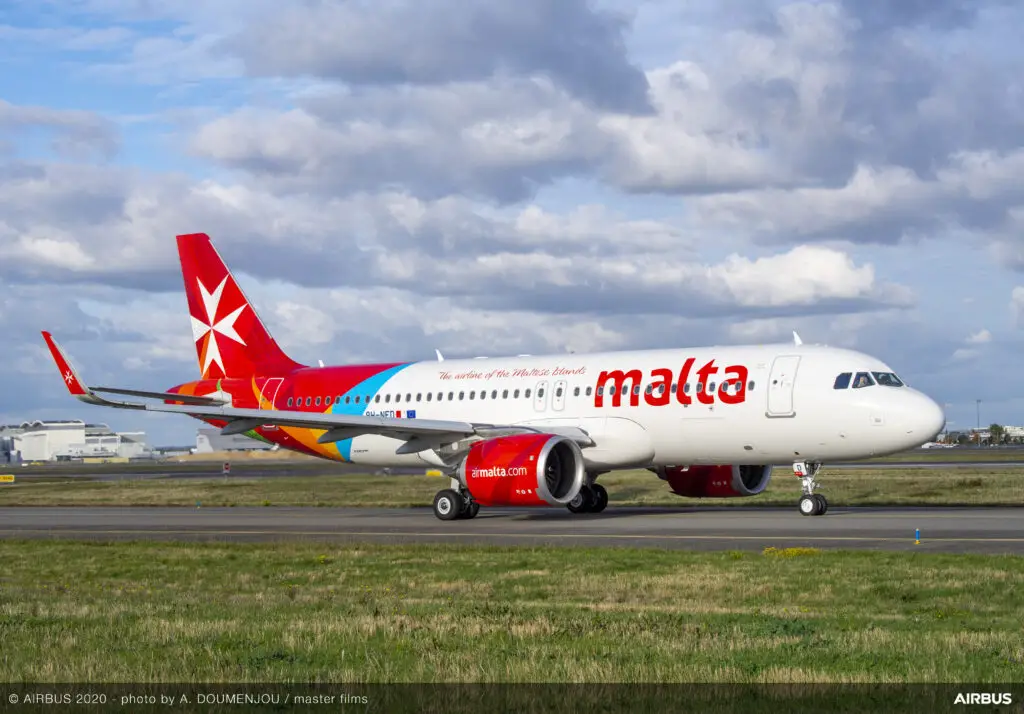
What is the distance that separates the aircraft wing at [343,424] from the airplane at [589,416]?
5 cm

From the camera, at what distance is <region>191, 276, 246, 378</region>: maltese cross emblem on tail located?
4203cm

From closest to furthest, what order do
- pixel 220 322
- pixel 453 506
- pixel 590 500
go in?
pixel 453 506 < pixel 590 500 < pixel 220 322

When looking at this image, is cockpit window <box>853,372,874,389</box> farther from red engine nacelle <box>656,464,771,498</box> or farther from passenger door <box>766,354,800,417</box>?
red engine nacelle <box>656,464,771,498</box>

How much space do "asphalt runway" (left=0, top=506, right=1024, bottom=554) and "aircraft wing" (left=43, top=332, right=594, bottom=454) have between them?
219 centimetres

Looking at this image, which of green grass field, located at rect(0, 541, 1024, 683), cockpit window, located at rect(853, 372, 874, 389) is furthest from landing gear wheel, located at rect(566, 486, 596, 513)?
green grass field, located at rect(0, 541, 1024, 683)

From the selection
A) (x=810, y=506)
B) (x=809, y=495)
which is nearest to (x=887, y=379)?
(x=809, y=495)

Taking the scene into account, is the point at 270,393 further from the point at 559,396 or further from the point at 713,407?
the point at 713,407

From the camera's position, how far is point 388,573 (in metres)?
18.7

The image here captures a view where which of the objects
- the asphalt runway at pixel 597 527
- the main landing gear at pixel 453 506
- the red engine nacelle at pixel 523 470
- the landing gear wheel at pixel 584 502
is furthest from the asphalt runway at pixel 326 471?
the red engine nacelle at pixel 523 470

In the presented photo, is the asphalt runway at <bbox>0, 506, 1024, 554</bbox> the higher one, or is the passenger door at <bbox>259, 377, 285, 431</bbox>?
the passenger door at <bbox>259, 377, 285, 431</bbox>

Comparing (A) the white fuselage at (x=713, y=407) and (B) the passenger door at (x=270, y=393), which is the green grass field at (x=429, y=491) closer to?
(B) the passenger door at (x=270, y=393)

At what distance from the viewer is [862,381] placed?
29.5 metres

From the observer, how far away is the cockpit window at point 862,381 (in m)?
29.4

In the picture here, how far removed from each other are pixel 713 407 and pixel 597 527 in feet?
15.8
